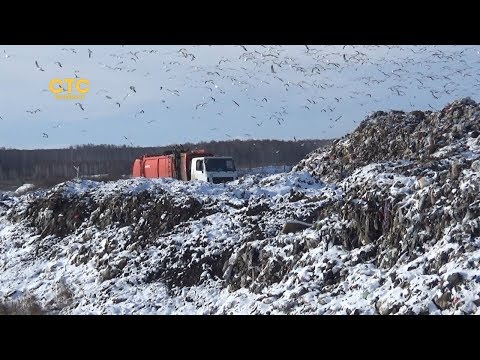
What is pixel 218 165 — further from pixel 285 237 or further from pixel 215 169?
pixel 285 237

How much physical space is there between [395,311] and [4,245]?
727 inches

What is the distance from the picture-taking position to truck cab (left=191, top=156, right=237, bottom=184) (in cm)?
2773

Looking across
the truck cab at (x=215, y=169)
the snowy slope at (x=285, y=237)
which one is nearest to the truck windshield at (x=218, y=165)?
the truck cab at (x=215, y=169)

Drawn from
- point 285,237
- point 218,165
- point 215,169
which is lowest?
point 285,237

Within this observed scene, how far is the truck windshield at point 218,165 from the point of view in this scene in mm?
27938

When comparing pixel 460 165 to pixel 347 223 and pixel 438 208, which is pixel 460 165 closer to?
pixel 438 208

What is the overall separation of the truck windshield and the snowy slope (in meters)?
3.52

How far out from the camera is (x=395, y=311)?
40.7 ft

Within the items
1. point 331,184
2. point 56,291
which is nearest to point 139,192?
point 56,291

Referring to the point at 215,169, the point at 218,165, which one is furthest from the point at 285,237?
the point at 218,165

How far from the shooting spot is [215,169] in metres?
27.9

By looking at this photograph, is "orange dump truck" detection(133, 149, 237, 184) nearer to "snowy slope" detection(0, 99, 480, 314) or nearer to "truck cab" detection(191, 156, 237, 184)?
"truck cab" detection(191, 156, 237, 184)

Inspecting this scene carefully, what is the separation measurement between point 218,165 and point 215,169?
0.26 meters

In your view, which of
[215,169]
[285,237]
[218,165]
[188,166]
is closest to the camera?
[285,237]
